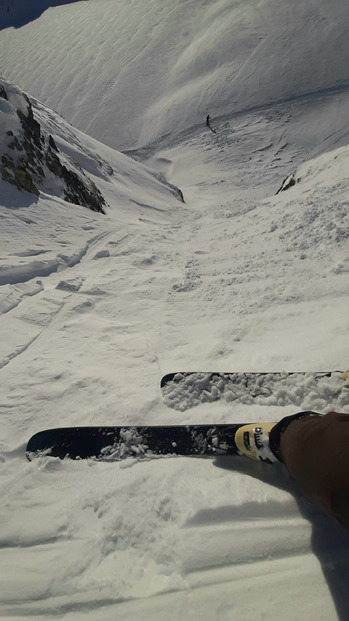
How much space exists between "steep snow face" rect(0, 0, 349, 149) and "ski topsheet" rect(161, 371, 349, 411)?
24042 millimetres

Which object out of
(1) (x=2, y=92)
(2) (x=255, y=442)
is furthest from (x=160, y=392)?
(1) (x=2, y=92)

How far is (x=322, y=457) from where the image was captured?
121cm

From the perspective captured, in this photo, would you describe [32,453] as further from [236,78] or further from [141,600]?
[236,78]

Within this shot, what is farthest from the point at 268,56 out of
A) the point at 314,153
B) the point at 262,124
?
the point at 314,153

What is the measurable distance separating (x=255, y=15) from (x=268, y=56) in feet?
19.8

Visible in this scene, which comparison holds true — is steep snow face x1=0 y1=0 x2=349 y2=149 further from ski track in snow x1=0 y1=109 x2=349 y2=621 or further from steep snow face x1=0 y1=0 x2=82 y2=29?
ski track in snow x1=0 y1=109 x2=349 y2=621

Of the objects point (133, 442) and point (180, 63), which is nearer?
point (133, 442)

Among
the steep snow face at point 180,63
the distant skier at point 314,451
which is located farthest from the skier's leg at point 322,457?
the steep snow face at point 180,63

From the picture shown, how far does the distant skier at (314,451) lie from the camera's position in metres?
1.12

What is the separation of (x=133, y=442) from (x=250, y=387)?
0.81 m

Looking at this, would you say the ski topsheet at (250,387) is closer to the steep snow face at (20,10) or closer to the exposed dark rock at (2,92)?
the exposed dark rock at (2,92)

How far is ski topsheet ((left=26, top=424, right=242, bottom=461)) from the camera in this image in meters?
1.81

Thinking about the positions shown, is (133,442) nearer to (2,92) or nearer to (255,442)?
(255,442)

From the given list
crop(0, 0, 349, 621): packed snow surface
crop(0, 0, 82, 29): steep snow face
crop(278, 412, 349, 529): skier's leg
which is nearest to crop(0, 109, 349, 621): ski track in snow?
crop(0, 0, 349, 621): packed snow surface
